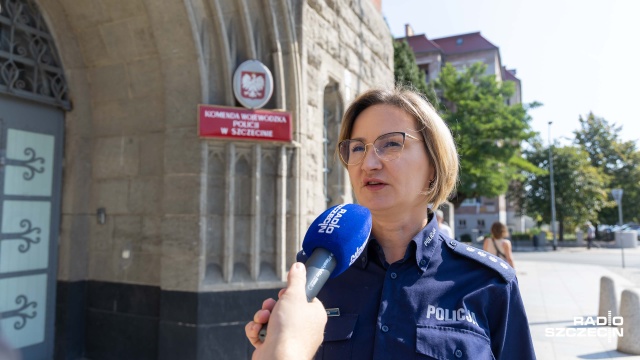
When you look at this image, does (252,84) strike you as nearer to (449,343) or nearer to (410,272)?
(410,272)

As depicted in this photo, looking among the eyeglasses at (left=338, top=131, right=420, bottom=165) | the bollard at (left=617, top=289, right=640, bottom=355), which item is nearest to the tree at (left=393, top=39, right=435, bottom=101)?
the bollard at (left=617, top=289, right=640, bottom=355)

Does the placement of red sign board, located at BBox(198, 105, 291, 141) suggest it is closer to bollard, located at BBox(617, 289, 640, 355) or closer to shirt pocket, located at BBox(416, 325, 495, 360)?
shirt pocket, located at BBox(416, 325, 495, 360)

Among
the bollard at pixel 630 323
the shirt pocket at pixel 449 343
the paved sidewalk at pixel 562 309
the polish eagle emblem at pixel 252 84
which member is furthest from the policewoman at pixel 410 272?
the bollard at pixel 630 323

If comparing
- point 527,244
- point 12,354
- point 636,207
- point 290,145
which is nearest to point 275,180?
point 290,145

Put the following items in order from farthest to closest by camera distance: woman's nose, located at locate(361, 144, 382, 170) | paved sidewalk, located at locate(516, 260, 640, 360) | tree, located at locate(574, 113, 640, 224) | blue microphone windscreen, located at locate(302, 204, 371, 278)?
1. tree, located at locate(574, 113, 640, 224)
2. paved sidewalk, located at locate(516, 260, 640, 360)
3. woman's nose, located at locate(361, 144, 382, 170)
4. blue microphone windscreen, located at locate(302, 204, 371, 278)

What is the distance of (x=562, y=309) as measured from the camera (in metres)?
8.36

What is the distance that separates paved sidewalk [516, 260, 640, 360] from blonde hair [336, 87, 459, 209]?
4.82 metres

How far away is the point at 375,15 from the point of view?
793cm

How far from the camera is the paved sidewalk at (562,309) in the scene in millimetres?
5684

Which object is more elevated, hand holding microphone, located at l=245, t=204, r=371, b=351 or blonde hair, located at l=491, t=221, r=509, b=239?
hand holding microphone, located at l=245, t=204, r=371, b=351

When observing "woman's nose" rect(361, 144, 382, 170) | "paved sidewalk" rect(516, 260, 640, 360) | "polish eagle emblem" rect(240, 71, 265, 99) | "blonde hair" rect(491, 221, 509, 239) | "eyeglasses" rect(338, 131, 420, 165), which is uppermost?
"polish eagle emblem" rect(240, 71, 265, 99)

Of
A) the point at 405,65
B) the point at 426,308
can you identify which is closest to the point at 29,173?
the point at 426,308

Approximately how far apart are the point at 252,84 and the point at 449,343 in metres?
3.91

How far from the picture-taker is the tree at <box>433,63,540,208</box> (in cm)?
2200
